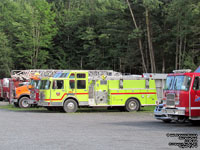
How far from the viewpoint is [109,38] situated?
59562 mm

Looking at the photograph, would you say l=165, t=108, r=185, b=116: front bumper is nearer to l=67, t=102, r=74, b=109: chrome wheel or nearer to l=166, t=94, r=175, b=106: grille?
l=166, t=94, r=175, b=106: grille

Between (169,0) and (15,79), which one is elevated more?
(169,0)

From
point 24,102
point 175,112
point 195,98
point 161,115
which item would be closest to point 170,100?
point 175,112

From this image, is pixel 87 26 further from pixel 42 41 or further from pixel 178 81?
pixel 178 81

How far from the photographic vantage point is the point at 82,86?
A: 28016 mm

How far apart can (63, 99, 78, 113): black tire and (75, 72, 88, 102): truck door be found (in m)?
0.47

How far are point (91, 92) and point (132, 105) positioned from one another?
117 inches

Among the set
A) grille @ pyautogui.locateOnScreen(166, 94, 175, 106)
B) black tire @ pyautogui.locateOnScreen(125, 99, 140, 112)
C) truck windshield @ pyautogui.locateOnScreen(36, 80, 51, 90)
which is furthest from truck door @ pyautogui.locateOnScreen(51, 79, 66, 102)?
grille @ pyautogui.locateOnScreen(166, 94, 175, 106)

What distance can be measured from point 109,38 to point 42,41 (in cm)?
1499

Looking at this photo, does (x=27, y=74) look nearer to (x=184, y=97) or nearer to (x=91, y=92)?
(x=91, y=92)

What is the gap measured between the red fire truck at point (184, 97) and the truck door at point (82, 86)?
996 centimetres

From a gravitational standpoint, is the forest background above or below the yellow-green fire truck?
above

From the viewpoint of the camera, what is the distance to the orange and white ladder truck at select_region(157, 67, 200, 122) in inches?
704

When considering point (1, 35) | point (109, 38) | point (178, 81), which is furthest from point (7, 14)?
point (178, 81)
